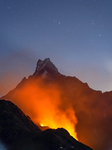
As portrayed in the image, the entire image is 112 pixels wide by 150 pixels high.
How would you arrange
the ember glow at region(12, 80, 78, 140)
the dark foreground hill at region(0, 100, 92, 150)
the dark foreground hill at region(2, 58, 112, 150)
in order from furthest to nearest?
the ember glow at region(12, 80, 78, 140), the dark foreground hill at region(2, 58, 112, 150), the dark foreground hill at region(0, 100, 92, 150)

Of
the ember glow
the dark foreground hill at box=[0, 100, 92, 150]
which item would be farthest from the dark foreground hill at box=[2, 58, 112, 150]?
the dark foreground hill at box=[0, 100, 92, 150]

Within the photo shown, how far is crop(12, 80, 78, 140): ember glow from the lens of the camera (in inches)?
5248

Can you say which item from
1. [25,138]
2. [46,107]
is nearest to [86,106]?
[46,107]

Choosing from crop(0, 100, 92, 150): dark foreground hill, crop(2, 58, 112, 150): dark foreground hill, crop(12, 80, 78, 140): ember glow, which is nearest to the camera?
crop(0, 100, 92, 150): dark foreground hill

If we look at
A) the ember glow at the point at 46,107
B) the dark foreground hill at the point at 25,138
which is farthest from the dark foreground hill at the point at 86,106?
the dark foreground hill at the point at 25,138

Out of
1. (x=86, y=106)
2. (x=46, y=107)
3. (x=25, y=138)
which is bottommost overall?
(x=25, y=138)

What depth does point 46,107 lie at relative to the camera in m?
163

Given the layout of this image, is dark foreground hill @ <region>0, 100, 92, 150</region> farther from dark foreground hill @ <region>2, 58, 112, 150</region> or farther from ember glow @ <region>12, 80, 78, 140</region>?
dark foreground hill @ <region>2, 58, 112, 150</region>

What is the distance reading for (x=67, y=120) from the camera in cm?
13762

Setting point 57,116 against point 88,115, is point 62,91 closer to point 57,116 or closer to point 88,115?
point 57,116

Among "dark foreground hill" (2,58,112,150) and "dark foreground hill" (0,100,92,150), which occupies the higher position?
"dark foreground hill" (2,58,112,150)

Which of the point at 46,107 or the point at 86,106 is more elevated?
the point at 86,106

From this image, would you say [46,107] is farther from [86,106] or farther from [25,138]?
[25,138]

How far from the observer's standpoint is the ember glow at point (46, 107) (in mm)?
133288
